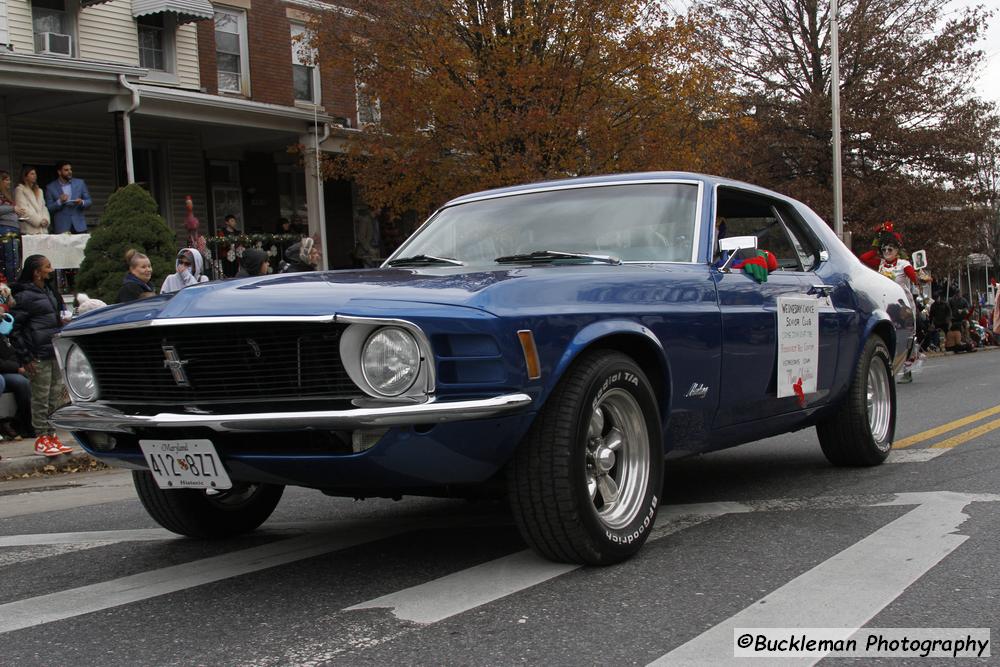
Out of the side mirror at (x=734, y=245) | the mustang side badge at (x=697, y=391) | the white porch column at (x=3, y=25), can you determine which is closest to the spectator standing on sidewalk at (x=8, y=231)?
the white porch column at (x=3, y=25)

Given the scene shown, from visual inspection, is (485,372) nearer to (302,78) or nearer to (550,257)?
(550,257)

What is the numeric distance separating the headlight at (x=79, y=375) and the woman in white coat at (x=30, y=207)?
11.7m

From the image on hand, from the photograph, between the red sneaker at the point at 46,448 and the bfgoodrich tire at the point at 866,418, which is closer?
the bfgoodrich tire at the point at 866,418

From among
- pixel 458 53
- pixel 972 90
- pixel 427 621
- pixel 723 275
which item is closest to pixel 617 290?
pixel 723 275

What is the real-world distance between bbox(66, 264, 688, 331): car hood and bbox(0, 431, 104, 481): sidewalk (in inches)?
195

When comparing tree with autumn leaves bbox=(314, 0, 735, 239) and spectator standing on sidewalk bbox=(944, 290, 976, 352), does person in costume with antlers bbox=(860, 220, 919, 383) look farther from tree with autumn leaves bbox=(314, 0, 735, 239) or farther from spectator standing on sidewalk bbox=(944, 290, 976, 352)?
spectator standing on sidewalk bbox=(944, 290, 976, 352)

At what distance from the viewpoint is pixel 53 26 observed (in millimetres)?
18734

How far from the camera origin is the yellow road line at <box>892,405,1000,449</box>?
750cm

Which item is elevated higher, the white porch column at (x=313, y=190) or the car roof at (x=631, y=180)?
the white porch column at (x=313, y=190)

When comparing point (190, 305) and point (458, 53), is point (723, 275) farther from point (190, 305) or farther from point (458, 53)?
point (458, 53)

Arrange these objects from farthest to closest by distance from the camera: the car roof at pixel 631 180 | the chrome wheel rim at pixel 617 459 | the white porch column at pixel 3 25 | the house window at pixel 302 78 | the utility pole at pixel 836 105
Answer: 1. the utility pole at pixel 836 105
2. the house window at pixel 302 78
3. the white porch column at pixel 3 25
4. the car roof at pixel 631 180
5. the chrome wheel rim at pixel 617 459

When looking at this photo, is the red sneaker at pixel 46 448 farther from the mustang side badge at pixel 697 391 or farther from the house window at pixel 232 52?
the house window at pixel 232 52

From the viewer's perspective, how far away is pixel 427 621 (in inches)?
139

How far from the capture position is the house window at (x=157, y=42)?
20.3m
